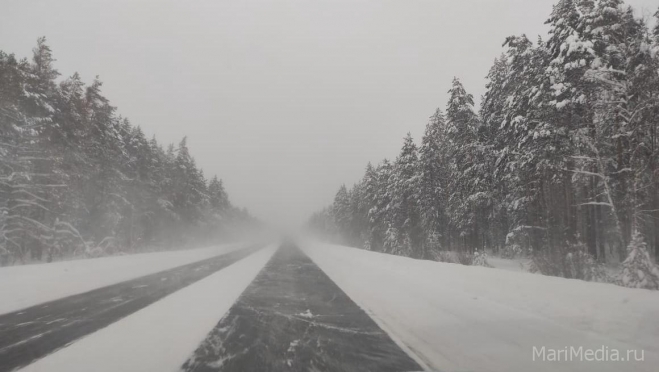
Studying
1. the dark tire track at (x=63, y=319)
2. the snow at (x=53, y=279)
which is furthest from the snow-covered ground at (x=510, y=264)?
the snow at (x=53, y=279)

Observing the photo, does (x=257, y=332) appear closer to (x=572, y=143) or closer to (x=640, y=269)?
(x=640, y=269)

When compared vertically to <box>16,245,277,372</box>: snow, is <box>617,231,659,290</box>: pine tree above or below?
above

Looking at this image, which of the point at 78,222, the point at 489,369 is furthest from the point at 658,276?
the point at 78,222

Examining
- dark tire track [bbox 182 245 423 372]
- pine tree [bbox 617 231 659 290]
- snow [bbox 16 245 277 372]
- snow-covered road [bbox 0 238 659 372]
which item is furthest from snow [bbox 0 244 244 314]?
pine tree [bbox 617 231 659 290]

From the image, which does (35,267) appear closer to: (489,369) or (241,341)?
(241,341)

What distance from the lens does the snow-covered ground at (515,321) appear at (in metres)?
4.06

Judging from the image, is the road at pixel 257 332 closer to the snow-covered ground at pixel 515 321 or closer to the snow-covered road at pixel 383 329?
the snow-covered road at pixel 383 329

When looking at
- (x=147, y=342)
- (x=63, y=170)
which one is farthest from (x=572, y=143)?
(x=63, y=170)

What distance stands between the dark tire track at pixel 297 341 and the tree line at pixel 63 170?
2086 centimetres

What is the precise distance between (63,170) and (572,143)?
97.7 feet

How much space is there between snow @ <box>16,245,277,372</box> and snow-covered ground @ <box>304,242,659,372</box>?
3031 millimetres

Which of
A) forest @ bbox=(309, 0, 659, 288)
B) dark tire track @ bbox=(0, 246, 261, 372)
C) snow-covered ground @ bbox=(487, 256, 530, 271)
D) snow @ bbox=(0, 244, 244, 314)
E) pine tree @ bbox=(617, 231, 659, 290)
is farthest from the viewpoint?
snow-covered ground @ bbox=(487, 256, 530, 271)

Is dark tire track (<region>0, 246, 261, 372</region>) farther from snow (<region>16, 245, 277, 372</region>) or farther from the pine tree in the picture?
the pine tree

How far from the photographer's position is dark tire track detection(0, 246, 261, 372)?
14.3ft
